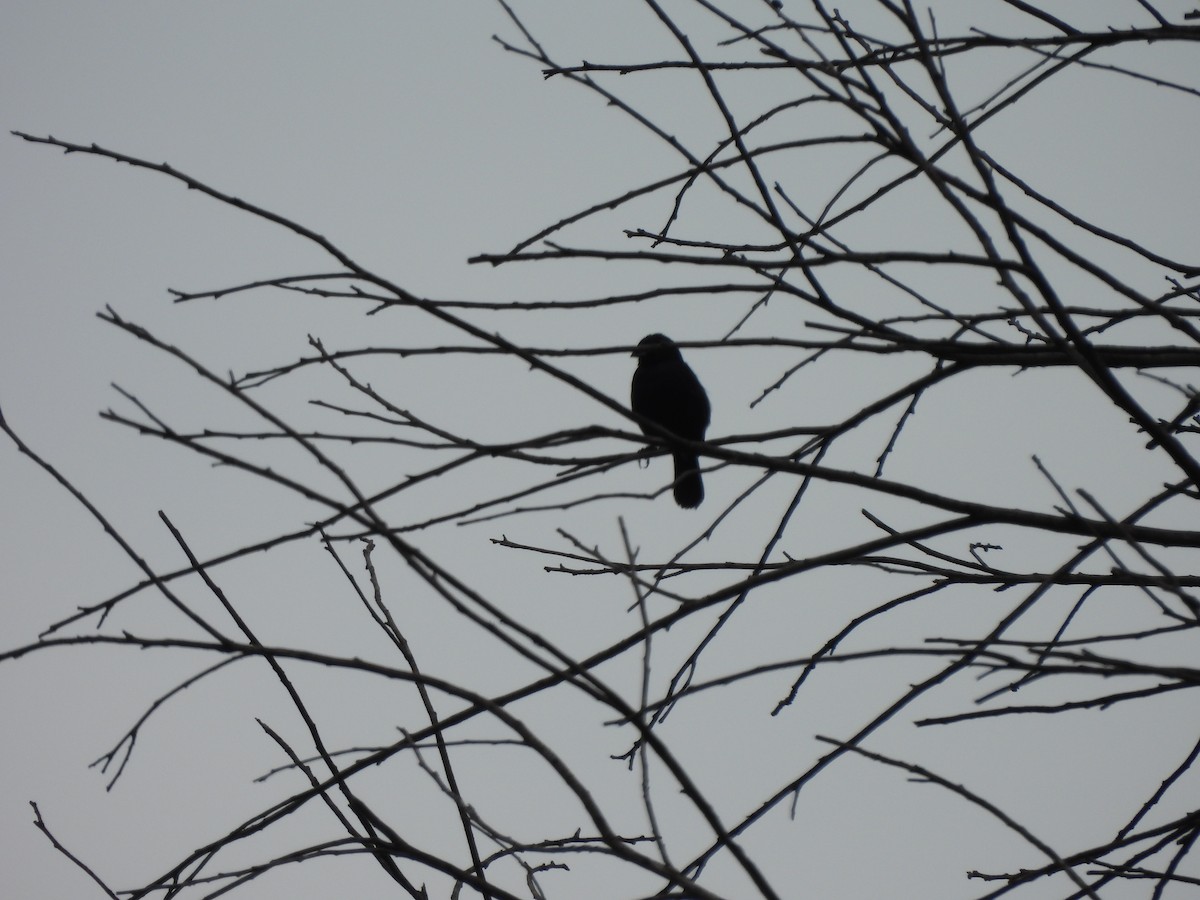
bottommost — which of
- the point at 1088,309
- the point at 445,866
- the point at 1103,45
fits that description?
the point at 445,866

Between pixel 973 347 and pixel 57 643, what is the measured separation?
4.20ft

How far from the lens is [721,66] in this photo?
2.02 m

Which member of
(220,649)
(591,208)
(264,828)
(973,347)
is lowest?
(264,828)

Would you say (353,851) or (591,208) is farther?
(591,208)

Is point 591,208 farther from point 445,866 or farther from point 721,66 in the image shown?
point 445,866

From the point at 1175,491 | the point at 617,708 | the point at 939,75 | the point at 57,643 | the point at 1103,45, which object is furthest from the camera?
the point at 1103,45

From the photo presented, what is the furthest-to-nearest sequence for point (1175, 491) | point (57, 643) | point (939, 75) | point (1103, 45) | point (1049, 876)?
point (1103, 45), point (1175, 491), point (1049, 876), point (939, 75), point (57, 643)

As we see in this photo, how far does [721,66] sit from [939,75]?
597mm

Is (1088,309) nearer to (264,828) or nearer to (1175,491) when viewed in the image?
(1175,491)

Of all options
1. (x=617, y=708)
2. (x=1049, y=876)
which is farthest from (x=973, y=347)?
(x=617, y=708)

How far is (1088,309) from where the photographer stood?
1900mm

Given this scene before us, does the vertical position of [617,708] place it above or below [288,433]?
below

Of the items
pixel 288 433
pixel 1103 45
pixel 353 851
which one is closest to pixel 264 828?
pixel 353 851

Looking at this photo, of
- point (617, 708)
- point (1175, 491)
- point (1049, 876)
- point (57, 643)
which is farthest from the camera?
point (1175, 491)
